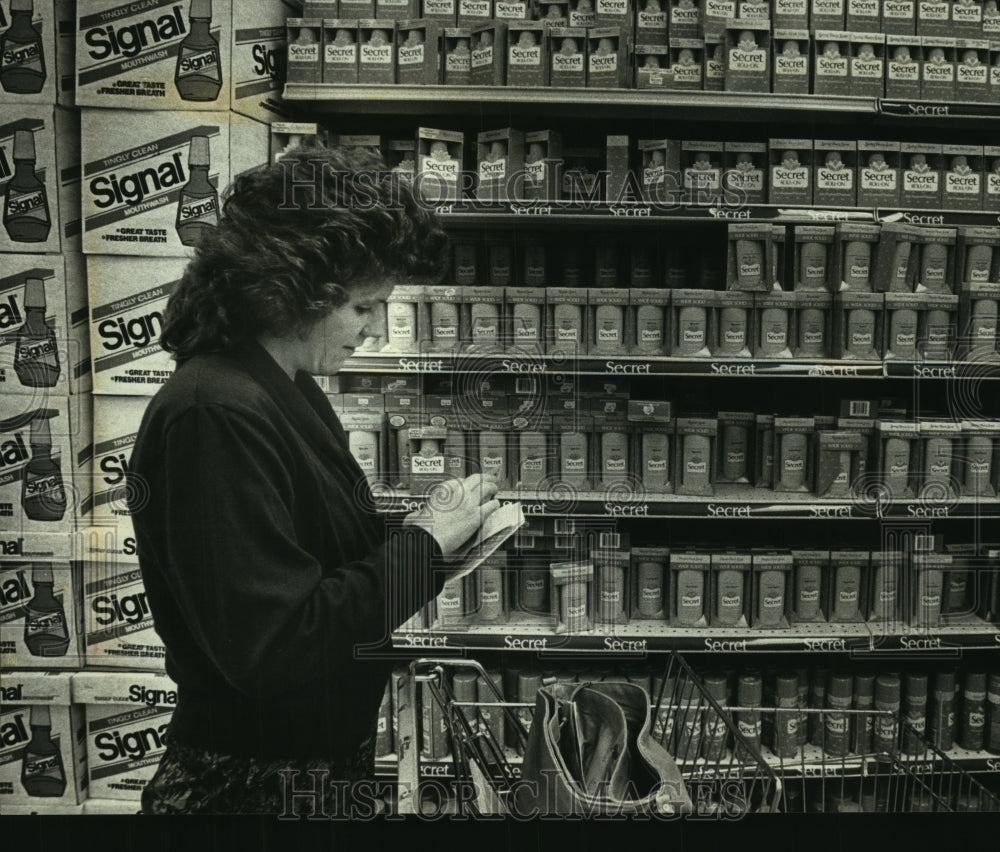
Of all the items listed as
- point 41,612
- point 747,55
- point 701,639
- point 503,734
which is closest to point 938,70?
point 747,55

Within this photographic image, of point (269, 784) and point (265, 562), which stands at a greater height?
point (265, 562)

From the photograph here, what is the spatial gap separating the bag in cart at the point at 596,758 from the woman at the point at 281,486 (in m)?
0.40

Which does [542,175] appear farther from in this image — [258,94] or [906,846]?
[906,846]

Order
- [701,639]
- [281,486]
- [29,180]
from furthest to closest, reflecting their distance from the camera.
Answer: [701,639] → [29,180] → [281,486]

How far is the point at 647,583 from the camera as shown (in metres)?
2.04

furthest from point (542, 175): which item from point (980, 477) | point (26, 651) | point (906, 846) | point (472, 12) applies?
point (906, 846)

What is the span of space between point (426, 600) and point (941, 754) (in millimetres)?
1315

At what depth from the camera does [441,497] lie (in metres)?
1.94

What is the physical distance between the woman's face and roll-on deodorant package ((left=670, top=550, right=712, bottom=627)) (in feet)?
2.93

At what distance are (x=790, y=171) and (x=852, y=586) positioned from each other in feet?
3.26

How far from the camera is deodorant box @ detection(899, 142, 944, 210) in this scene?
6.59 feet

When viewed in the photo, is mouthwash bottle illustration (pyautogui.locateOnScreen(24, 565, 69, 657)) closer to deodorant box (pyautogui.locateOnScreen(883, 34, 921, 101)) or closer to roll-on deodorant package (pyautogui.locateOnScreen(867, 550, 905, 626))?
roll-on deodorant package (pyautogui.locateOnScreen(867, 550, 905, 626))

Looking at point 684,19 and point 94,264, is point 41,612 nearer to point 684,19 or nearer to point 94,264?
point 94,264

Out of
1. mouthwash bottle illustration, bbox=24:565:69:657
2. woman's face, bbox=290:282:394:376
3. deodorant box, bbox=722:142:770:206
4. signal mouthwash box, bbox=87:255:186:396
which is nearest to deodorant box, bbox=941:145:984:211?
deodorant box, bbox=722:142:770:206
